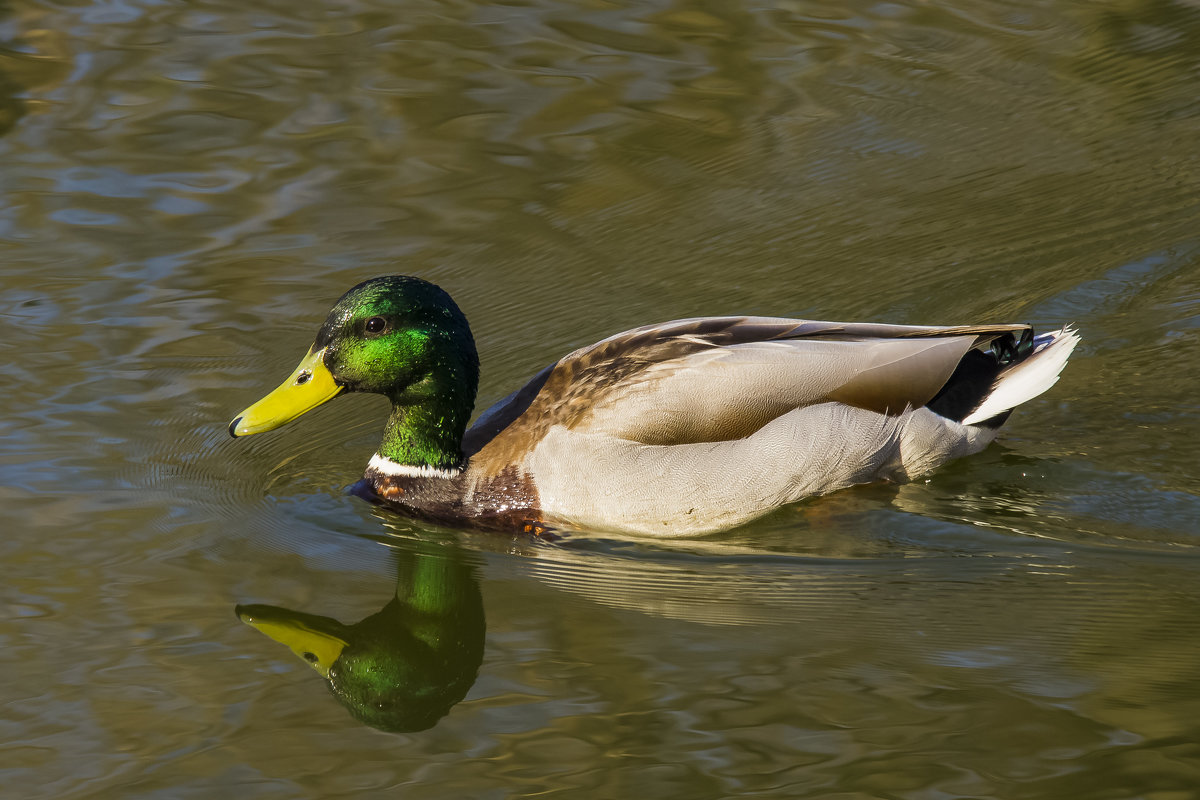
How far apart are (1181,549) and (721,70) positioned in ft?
18.3

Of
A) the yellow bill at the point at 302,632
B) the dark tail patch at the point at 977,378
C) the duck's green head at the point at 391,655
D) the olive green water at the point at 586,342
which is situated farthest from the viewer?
the dark tail patch at the point at 977,378

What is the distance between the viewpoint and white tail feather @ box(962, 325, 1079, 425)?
5992mm

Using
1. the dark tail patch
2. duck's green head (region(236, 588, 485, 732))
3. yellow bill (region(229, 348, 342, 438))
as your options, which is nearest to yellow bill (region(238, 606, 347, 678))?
duck's green head (region(236, 588, 485, 732))

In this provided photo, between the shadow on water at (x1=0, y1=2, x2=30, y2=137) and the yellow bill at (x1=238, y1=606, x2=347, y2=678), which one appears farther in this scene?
the shadow on water at (x1=0, y1=2, x2=30, y2=137)

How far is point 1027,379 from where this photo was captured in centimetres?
603

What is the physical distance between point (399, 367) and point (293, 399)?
428 millimetres

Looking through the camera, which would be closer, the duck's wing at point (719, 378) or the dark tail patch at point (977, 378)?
the duck's wing at point (719, 378)

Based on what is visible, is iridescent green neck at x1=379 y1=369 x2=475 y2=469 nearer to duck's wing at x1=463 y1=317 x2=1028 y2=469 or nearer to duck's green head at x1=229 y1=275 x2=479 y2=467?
duck's green head at x1=229 y1=275 x2=479 y2=467

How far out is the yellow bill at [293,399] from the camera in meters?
5.69

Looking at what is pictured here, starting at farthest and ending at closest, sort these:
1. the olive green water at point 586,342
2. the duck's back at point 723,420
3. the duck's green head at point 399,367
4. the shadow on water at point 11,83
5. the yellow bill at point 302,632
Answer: the shadow on water at point 11,83
the duck's green head at point 399,367
the duck's back at point 723,420
the yellow bill at point 302,632
the olive green water at point 586,342

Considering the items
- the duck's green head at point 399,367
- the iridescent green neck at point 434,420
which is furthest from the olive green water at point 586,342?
the duck's green head at point 399,367

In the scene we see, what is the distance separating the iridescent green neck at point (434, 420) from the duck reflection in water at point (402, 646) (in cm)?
66

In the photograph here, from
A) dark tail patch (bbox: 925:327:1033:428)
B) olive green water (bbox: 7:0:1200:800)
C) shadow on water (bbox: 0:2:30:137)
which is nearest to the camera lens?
olive green water (bbox: 7:0:1200:800)

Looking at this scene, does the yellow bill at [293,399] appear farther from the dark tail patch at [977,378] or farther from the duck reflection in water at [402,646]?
the dark tail patch at [977,378]
